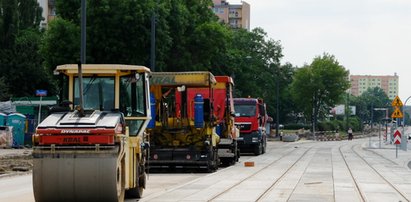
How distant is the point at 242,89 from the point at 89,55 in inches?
1278

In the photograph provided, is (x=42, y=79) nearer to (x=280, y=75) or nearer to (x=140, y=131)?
(x=280, y=75)

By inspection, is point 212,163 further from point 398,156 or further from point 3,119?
point 398,156

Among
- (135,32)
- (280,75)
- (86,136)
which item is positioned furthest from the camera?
(280,75)

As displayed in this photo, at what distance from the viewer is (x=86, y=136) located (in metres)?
12.9

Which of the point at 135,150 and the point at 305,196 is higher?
the point at 135,150

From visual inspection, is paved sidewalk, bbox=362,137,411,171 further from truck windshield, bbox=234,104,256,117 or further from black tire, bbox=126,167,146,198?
black tire, bbox=126,167,146,198

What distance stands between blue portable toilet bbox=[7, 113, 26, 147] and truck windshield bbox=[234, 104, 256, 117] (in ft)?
41.3

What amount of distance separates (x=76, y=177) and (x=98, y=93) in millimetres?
2892

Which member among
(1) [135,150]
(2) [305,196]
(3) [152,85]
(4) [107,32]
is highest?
(4) [107,32]

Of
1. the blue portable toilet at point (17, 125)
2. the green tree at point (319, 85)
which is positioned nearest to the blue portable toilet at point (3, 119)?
the blue portable toilet at point (17, 125)

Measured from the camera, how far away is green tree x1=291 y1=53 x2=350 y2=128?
367 ft

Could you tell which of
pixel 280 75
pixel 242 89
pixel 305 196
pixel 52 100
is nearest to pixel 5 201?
pixel 305 196

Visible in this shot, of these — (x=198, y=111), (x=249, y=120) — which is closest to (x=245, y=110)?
(x=249, y=120)

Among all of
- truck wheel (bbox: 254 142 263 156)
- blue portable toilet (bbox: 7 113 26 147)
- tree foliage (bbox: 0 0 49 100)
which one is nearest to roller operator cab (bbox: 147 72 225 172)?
truck wheel (bbox: 254 142 263 156)
